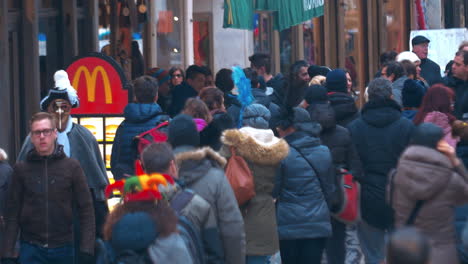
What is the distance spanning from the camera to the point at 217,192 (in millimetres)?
6633

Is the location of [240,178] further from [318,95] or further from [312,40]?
[312,40]

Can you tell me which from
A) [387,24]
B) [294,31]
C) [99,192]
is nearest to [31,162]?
[99,192]

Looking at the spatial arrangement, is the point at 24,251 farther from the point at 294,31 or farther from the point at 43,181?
the point at 294,31

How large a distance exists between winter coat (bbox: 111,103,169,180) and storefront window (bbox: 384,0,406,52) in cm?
1747

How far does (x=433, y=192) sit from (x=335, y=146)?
A: 200 centimetres

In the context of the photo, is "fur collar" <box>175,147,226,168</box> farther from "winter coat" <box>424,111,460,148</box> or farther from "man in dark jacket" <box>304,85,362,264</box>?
"winter coat" <box>424,111,460,148</box>

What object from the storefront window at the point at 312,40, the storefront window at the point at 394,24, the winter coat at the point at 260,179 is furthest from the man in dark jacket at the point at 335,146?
the storefront window at the point at 394,24

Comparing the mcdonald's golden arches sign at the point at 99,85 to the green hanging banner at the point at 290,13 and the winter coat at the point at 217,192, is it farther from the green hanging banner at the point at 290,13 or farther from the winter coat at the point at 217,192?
the green hanging banner at the point at 290,13

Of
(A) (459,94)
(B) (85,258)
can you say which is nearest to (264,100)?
(A) (459,94)

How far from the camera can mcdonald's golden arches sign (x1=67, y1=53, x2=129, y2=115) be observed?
1069 cm

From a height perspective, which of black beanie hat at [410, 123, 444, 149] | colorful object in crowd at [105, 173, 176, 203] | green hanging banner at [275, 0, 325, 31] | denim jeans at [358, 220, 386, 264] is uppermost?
green hanging banner at [275, 0, 325, 31]

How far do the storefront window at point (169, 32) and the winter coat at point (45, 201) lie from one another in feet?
32.4

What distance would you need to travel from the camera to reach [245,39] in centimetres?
2119

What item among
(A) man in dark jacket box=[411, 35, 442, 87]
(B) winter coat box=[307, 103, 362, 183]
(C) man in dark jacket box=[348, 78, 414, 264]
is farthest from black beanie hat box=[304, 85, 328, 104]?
(A) man in dark jacket box=[411, 35, 442, 87]
